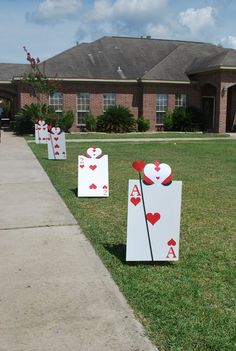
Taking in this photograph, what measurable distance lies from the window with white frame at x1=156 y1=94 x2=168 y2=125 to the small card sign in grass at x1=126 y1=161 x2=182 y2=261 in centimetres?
2507

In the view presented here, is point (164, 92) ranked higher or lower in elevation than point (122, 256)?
higher

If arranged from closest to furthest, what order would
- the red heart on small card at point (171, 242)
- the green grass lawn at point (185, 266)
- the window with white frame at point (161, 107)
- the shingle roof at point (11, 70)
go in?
the green grass lawn at point (185, 266) < the red heart on small card at point (171, 242) < the window with white frame at point (161, 107) < the shingle roof at point (11, 70)

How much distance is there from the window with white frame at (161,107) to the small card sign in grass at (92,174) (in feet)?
71.0

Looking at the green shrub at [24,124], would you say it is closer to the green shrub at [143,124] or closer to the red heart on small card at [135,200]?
the green shrub at [143,124]

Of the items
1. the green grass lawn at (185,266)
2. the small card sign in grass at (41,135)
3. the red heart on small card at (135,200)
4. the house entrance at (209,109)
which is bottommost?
the green grass lawn at (185,266)

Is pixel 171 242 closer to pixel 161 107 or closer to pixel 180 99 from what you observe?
pixel 161 107

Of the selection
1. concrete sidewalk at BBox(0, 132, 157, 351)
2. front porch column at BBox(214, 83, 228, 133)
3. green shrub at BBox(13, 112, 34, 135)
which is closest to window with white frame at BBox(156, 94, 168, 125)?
front porch column at BBox(214, 83, 228, 133)

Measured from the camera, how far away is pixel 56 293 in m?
3.94

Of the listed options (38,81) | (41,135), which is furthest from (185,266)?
(38,81)

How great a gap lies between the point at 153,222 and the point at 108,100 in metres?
25.0

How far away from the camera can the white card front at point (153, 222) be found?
4.57 meters

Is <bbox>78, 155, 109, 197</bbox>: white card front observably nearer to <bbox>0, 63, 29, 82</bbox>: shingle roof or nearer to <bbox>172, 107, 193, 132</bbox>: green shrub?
<bbox>172, 107, 193, 132</bbox>: green shrub

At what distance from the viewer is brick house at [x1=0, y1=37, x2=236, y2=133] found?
27.6 meters

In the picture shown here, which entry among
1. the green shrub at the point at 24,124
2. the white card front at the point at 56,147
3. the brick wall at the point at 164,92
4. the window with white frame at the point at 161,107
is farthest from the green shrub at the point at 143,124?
the white card front at the point at 56,147
